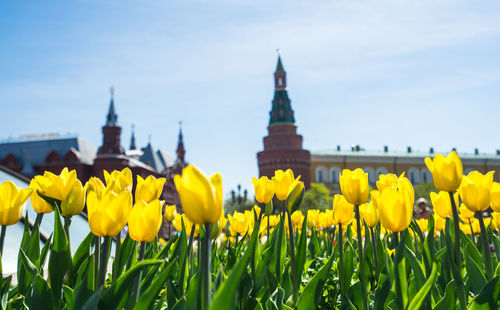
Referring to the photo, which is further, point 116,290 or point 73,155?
point 73,155

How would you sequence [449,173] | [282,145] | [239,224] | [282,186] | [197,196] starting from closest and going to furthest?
[197,196] → [449,173] → [282,186] → [239,224] → [282,145]

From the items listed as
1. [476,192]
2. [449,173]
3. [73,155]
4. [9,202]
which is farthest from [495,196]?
[73,155]

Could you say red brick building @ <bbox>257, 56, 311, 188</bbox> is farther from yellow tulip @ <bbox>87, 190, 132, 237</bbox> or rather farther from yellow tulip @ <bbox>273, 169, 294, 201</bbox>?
yellow tulip @ <bbox>87, 190, 132, 237</bbox>

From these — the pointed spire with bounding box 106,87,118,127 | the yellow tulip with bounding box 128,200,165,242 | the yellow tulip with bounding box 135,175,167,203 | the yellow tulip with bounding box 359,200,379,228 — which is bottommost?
the yellow tulip with bounding box 359,200,379,228

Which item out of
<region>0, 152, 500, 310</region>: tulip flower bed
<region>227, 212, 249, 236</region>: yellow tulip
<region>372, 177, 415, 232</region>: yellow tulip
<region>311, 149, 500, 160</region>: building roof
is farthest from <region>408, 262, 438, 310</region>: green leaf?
<region>311, 149, 500, 160</region>: building roof

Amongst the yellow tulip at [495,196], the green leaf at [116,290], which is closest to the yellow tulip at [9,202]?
the green leaf at [116,290]

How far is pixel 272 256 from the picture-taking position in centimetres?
141

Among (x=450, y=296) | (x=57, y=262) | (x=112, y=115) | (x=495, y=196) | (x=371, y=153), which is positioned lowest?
(x=450, y=296)

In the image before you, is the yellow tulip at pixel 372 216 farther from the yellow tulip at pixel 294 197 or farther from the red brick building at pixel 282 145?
the red brick building at pixel 282 145

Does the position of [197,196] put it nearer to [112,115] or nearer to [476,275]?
[476,275]

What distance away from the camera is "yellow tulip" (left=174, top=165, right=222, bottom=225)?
0.75m

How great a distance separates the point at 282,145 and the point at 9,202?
40297 mm

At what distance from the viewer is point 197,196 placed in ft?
2.49

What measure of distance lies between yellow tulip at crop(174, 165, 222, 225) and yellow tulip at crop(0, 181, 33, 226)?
582mm
